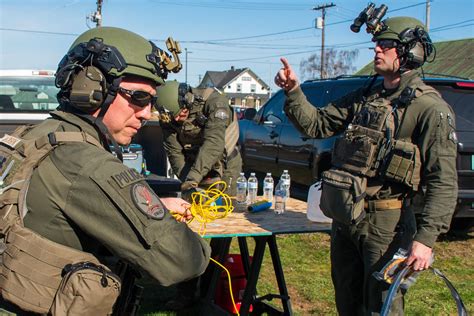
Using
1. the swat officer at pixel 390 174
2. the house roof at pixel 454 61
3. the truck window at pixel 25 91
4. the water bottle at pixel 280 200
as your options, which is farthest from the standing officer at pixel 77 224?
the house roof at pixel 454 61

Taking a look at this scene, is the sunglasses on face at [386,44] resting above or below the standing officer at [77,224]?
above

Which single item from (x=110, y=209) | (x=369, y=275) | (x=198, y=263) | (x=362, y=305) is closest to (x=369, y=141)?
(x=369, y=275)

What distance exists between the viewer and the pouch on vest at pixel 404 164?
3.28m

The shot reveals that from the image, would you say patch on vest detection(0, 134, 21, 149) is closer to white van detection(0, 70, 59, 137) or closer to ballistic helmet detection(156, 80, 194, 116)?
ballistic helmet detection(156, 80, 194, 116)

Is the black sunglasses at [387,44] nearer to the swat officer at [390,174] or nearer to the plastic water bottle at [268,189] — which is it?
the swat officer at [390,174]

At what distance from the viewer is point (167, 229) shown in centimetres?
191

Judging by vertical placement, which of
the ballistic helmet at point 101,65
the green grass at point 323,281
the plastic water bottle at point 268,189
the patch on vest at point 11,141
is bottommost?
the green grass at point 323,281

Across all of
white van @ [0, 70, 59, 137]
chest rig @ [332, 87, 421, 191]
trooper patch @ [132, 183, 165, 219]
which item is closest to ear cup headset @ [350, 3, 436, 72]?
chest rig @ [332, 87, 421, 191]

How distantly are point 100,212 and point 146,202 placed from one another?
6.0 inches

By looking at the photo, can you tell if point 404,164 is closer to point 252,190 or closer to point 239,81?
point 252,190

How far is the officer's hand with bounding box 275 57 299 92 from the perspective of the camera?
12.6ft

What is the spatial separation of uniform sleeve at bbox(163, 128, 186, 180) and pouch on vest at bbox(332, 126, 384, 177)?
89.7 inches

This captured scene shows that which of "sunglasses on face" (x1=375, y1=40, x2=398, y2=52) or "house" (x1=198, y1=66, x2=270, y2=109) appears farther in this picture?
"house" (x1=198, y1=66, x2=270, y2=109)

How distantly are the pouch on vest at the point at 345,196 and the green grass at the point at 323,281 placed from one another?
185 centimetres
